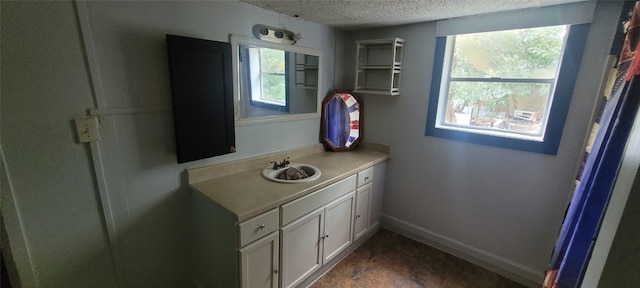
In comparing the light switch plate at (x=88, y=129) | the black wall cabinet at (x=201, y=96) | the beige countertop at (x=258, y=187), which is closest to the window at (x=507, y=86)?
the beige countertop at (x=258, y=187)

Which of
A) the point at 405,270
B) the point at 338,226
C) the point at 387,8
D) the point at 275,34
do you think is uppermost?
the point at 387,8

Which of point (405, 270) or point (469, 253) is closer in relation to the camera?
point (405, 270)

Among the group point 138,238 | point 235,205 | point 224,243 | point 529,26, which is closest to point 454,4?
point 529,26

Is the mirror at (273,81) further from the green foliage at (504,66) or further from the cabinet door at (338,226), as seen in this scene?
the green foliage at (504,66)

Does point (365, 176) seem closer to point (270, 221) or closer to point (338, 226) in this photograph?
point (338, 226)

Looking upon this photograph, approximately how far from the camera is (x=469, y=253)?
7.34 ft

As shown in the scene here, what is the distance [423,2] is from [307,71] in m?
1.08

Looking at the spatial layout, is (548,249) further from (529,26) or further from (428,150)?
(529,26)

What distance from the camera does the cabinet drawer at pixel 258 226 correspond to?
4.47ft

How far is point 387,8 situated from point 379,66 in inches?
25.4

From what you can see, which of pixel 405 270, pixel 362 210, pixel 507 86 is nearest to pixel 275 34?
pixel 362 210

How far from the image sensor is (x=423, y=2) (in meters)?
1.60

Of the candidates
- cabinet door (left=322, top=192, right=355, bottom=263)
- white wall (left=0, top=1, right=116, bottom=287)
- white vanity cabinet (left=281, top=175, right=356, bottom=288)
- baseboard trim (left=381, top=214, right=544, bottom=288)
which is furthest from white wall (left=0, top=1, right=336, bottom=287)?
baseboard trim (left=381, top=214, right=544, bottom=288)

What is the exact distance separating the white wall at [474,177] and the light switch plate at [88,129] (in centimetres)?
218
